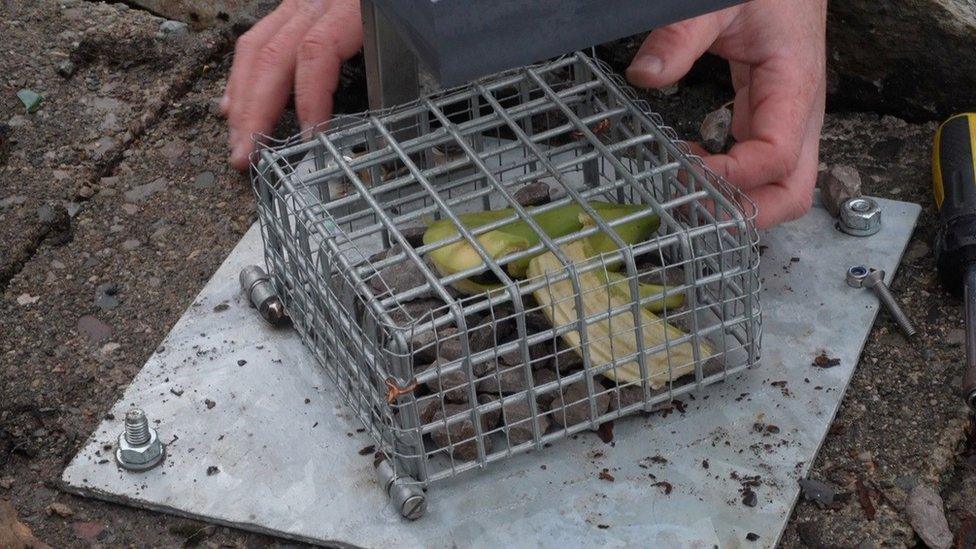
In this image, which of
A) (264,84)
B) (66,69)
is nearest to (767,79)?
(264,84)

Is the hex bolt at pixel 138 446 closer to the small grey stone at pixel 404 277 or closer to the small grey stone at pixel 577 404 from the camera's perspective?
the small grey stone at pixel 404 277

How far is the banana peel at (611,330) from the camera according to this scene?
1.64 m

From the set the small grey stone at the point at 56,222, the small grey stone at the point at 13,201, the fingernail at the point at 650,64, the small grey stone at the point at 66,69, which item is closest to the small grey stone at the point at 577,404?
the fingernail at the point at 650,64

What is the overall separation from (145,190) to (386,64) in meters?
0.54

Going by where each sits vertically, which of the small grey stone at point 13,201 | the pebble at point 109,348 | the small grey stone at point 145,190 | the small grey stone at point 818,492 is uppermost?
the small grey stone at point 13,201

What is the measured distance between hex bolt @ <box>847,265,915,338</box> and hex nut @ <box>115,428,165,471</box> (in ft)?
3.33

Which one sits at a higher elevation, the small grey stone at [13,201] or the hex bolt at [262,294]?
the small grey stone at [13,201]

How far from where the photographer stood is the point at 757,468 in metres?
1.64

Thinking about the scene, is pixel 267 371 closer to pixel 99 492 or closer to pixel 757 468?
pixel 99 492

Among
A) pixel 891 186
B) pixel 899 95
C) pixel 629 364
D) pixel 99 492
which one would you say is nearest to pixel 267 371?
pixel 99 492

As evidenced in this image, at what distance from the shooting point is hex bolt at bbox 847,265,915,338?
6.09 feet

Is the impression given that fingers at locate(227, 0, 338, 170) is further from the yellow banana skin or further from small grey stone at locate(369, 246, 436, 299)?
the yellow banana skin

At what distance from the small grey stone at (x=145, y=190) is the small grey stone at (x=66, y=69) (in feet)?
1.37

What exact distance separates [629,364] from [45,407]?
0.81m
